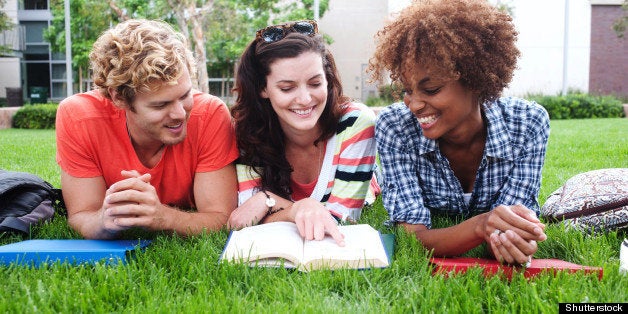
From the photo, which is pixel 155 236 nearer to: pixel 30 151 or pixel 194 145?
pixel 194 145

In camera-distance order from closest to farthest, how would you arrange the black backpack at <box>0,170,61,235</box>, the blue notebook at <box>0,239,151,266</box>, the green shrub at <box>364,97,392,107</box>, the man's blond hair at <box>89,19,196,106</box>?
the blue notebook at <box>0,239,151,266</box>
the man's blond hair at <box>89,19,196,106</box>
the black backpack at <box>0,170,61,235</box>
the green shrub at <box>364,97,392,107</box>

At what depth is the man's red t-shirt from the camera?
323 cm

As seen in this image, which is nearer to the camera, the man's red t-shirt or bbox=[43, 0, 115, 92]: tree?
the man's red t-shirt

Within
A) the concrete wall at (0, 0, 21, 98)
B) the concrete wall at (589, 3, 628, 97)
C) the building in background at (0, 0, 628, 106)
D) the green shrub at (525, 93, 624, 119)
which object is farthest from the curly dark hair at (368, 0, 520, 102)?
the concrete wall at (0, 0, 21, 98)

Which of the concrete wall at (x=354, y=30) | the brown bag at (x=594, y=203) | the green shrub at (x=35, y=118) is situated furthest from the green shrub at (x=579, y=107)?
the brown bag at (x=594, y=203)

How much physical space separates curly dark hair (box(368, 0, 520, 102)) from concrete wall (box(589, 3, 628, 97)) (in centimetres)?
2634

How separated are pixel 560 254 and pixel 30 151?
731cm

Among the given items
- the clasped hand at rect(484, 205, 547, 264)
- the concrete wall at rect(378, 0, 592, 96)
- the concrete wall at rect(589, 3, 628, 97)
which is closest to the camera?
the clasped hand at rect(484, 205, 547, 264)

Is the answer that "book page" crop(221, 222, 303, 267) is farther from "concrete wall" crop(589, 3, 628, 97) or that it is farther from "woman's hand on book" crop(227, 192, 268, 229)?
"concrete wall" crop(589, 3, 628, 97)

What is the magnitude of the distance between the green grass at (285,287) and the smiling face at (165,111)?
2.11 ft

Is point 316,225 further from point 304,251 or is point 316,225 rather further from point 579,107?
point 579,107

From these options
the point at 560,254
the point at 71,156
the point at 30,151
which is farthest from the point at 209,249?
→ the point at 30,151

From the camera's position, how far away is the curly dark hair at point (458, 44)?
2.76 m

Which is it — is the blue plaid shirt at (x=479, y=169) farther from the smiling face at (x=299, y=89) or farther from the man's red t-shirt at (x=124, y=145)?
the man's red t-shirt at (x=124, y=145)
